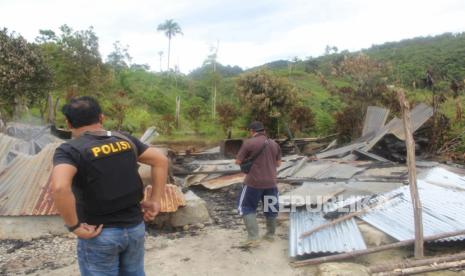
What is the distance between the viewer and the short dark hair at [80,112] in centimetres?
276

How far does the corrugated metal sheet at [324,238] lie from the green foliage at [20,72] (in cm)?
1106

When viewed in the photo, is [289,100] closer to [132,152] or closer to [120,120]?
[120,120]

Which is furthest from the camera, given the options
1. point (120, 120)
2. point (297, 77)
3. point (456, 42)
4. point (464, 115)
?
point (456, 42)

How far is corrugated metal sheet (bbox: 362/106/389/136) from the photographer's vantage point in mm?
13508

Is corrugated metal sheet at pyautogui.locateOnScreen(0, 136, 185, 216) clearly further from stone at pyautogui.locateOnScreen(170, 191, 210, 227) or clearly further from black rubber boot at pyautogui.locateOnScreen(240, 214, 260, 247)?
black rubber boot at pyautogui.locateOnScreen(240, 214, 260, 247)

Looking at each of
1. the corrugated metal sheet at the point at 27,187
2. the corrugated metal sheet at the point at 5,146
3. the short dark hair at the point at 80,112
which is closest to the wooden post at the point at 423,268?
the short dark hair at the point at 80,112

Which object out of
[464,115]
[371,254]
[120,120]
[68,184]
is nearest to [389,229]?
[371,254]

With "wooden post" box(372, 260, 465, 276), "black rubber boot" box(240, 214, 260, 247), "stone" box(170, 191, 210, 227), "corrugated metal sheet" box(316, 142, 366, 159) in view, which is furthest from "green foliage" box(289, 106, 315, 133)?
"wooden post" box(372, 260, 465, 276)

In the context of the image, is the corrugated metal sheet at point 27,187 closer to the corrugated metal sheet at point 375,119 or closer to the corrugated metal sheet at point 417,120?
the corrugated metal sheet at point 417,120

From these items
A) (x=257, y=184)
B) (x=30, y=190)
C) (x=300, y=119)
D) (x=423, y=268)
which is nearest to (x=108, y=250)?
(x=257, y=184)

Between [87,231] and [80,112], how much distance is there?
0.72 metres

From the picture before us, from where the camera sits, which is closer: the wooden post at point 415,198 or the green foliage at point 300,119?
the wooden post at point 415,198

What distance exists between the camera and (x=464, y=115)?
46.6ft

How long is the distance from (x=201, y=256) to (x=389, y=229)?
238 centimetres
